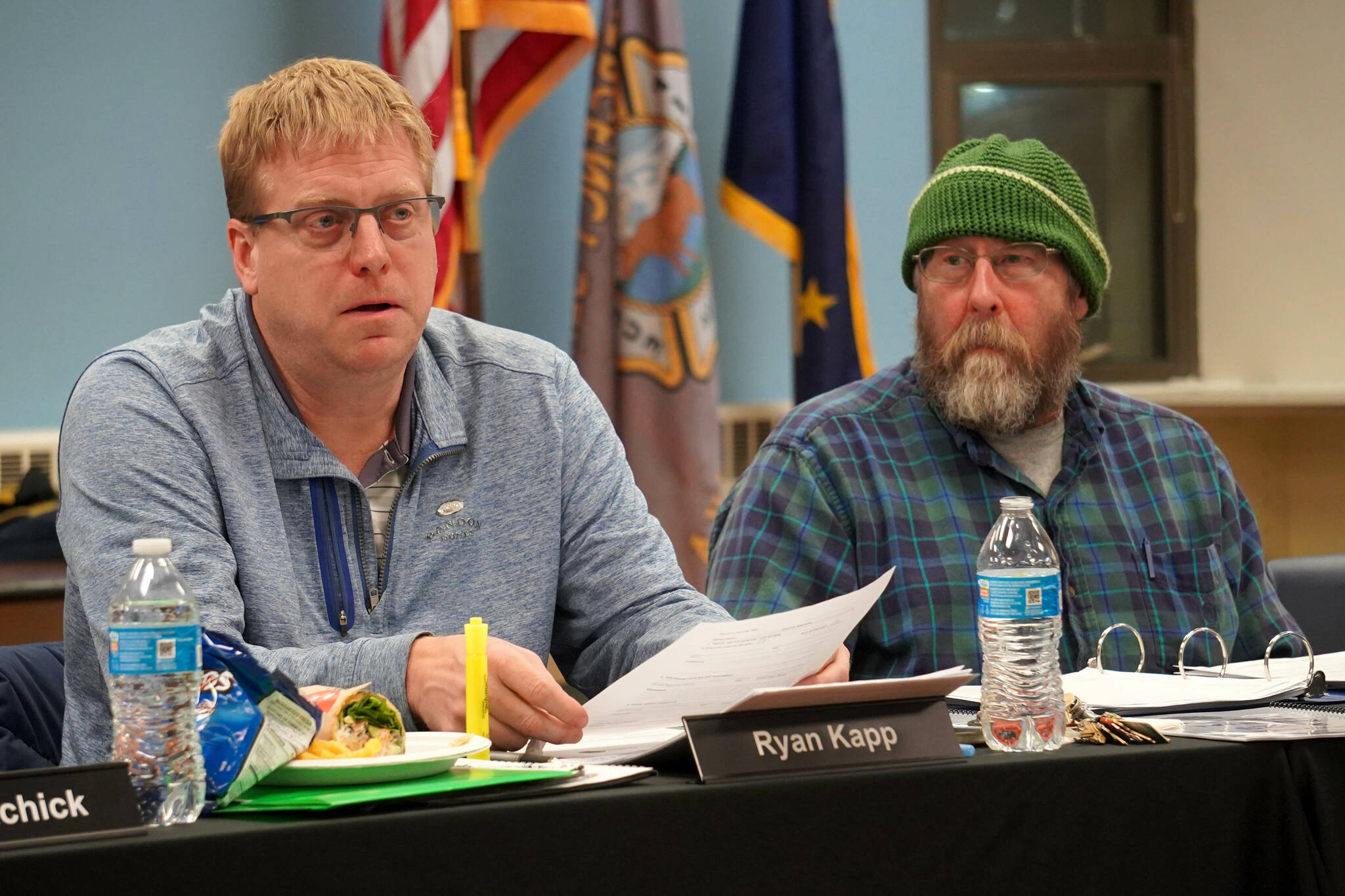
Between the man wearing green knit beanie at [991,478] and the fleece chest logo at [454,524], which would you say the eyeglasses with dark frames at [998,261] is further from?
the fleece chest logo at [454,524]

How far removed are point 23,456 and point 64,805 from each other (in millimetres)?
2526

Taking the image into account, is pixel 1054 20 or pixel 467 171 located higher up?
pixel 1054 20

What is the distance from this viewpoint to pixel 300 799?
2.97 feet

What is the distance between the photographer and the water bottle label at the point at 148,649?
3.03 feet

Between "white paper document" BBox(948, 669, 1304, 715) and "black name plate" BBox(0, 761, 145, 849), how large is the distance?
2.53 ft

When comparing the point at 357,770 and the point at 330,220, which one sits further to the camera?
the point at 330,220

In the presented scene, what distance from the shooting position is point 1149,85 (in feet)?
13.9

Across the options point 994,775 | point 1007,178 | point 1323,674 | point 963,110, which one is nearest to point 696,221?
point 963,110

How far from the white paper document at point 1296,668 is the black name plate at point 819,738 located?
23.1 inches

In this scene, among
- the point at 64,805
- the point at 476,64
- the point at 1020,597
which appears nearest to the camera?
the point at 64,805

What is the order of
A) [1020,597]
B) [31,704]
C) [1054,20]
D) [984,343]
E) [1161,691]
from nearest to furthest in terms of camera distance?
[1020,597] < [1161,691] < [31,704] < [984,343] < [1054,20]

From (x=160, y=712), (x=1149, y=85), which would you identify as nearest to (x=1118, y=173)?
(x=1149, y=85)

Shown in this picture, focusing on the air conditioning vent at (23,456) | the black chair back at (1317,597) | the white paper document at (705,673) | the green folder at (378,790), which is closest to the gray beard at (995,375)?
the black chair back at (1317,597)

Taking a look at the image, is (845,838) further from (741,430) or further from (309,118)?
(741,430)
